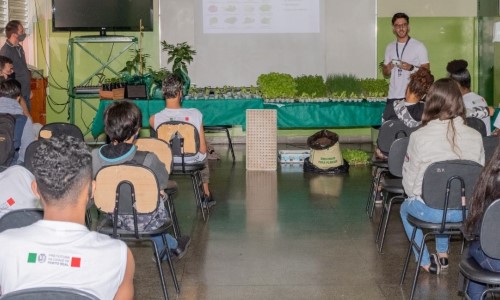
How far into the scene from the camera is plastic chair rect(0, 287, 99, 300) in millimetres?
2324

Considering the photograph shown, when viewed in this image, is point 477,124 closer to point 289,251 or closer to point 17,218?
point 289,251

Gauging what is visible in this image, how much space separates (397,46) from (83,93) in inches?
187

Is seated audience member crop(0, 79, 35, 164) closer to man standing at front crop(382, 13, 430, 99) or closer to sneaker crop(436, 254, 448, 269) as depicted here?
sneaker crop(436, 254, 448, 269)

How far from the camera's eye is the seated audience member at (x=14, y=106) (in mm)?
6008

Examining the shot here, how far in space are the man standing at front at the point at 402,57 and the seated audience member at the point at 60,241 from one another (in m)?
6.05

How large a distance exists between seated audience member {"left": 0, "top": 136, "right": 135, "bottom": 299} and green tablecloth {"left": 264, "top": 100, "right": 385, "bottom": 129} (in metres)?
7.08

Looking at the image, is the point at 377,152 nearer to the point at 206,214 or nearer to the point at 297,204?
the point at 297,204

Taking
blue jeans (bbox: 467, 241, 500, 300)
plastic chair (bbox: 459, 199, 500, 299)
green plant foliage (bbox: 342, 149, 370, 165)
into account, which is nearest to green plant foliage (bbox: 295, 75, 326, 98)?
green plant foliage (bbox: 342, 149, 370, 165)

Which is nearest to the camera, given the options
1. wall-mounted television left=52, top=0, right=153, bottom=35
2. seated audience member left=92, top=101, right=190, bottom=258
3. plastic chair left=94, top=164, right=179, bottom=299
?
plastic chair left=94, top=164, right=179, bottom=299

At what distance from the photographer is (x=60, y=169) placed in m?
2.48

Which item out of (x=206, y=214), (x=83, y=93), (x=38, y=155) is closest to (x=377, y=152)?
(x=206, y=214)

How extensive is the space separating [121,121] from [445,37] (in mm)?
8711

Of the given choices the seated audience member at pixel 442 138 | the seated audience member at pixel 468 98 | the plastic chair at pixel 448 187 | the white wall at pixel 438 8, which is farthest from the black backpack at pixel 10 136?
the white wall at pixel 438 8

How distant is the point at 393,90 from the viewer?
8.36 m
